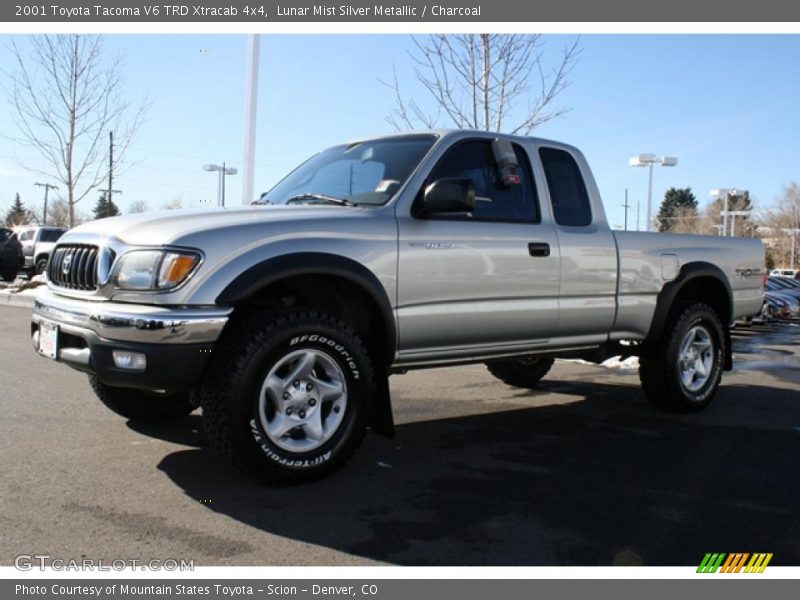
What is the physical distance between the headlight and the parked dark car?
60.5 feet

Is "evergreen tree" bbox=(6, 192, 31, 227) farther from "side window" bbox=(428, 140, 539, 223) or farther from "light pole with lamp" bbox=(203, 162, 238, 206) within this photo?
"side window" bbox=(428, 140, 539, 223)

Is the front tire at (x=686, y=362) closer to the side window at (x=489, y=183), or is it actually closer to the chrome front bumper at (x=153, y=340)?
the side window at (x=489, y=183)

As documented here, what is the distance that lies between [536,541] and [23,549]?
2138mm

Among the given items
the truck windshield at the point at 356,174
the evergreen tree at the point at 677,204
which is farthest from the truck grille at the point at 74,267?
the evergreen tree at the point at 677,204

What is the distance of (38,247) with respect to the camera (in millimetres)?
23375

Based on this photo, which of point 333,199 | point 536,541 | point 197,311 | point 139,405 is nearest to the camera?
point 536,541

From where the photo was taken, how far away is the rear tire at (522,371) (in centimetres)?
709

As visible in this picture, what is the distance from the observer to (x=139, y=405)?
4.93 meters

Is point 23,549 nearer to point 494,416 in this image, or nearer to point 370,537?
point 370,537

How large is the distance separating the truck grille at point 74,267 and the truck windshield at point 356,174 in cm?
134

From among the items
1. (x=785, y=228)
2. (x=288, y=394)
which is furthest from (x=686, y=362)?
(x=785, y=228)

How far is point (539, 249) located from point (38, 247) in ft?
72.6

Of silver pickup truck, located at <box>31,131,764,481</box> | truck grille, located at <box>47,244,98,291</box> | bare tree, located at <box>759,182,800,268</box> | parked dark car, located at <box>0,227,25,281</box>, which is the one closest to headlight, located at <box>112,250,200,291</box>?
silver pickup truck, located at <box>31,131,764,481</box>

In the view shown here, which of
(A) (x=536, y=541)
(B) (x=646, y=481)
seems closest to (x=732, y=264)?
(B) (x=646, y=481)
